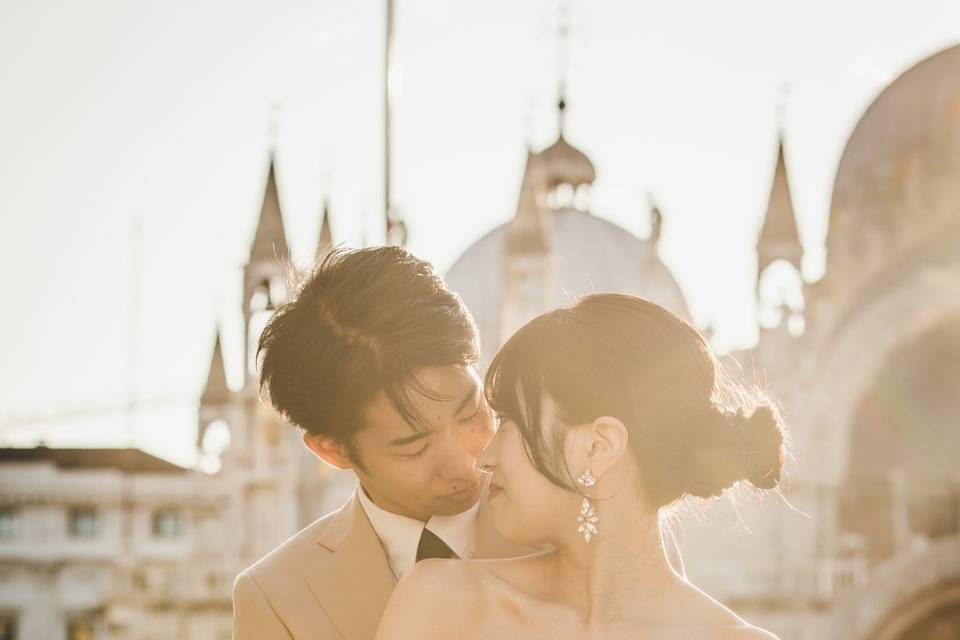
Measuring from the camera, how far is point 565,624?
9.29 feet

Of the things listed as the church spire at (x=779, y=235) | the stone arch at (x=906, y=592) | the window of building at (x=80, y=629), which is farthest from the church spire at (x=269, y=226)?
the window of building at (x=80, y=629)

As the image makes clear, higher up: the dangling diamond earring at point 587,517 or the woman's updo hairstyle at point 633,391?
the woman's updo hairstyle at point 633,391

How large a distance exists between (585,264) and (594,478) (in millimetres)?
32652

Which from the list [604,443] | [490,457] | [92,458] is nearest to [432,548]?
[490,457]

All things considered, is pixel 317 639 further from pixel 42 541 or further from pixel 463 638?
pixel 42 541

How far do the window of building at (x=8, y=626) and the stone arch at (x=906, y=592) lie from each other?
30.8m

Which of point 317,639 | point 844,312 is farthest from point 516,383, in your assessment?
point 844,312

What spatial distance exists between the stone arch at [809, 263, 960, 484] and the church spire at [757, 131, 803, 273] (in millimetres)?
1810

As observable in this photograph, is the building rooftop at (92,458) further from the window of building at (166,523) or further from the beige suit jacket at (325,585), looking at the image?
the beige suit jacket at (325,585)

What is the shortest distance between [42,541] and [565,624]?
46790mm

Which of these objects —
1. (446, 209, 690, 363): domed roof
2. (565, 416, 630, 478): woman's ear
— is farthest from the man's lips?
(446, 209, 690, 363): domed roof

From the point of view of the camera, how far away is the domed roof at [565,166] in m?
39.8

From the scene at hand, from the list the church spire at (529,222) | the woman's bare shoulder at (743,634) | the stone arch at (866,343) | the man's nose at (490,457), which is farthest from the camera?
the stone arch at (866,343)

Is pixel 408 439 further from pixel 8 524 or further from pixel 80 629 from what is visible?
pixel 8 524
